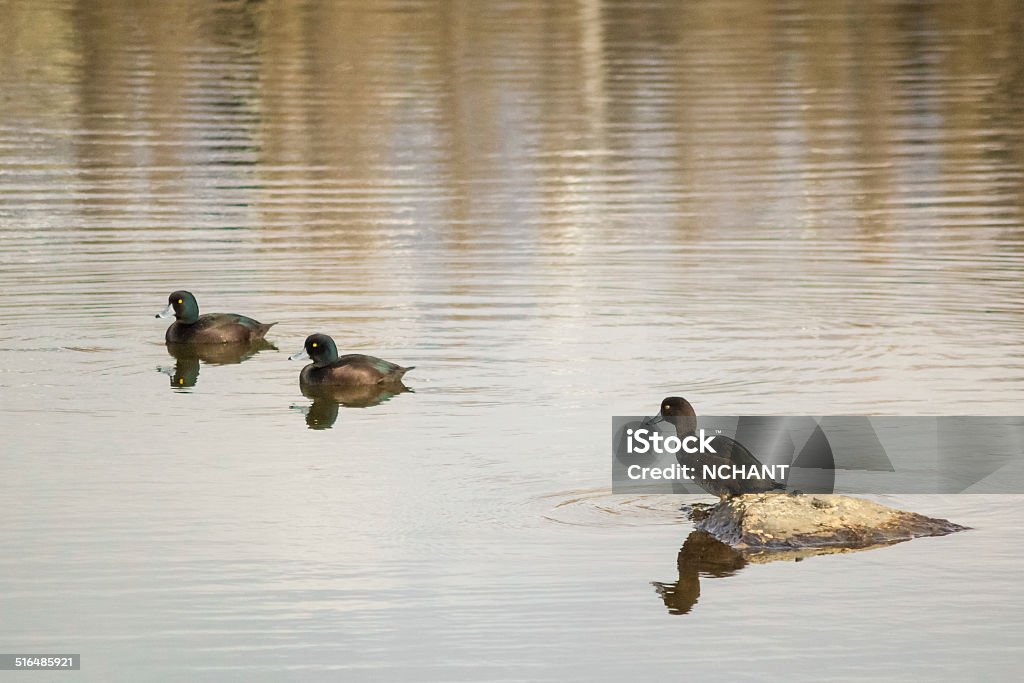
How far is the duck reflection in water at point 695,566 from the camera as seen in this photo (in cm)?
1102

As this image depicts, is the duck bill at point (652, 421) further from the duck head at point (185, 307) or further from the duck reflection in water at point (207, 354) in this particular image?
the duck head at point (185, 307)

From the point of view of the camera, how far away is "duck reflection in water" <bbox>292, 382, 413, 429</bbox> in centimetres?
1633

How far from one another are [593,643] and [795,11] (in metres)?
56.7

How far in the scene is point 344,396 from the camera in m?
16.7

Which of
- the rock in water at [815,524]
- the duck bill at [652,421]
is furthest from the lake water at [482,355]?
the duck bill at [652,421]

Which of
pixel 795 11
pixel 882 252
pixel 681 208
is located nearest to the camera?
pixel 882 252

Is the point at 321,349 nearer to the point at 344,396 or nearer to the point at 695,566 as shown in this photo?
the point at 344,396

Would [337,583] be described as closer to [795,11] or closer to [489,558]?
[489,558]

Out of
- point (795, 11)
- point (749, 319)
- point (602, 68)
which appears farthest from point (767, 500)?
point (795, 11)

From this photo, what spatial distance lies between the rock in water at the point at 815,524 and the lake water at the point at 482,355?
0.21 m

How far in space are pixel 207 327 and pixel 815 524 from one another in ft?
27.1

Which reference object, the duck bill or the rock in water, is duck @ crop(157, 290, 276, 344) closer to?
the duck bill

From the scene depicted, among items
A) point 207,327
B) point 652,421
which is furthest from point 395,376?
point 652,421

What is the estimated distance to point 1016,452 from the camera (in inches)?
551
